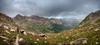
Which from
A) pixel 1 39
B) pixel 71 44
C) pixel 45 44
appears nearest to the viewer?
pixel 1 39

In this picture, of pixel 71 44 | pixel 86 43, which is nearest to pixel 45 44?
pixel 71 44

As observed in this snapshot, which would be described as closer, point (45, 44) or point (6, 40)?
point (6, 40)

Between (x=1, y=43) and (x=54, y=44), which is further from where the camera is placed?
(x=54, y=44)

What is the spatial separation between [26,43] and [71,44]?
3199 centimetres

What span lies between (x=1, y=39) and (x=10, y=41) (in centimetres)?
616

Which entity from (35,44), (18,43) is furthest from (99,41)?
(18,43)

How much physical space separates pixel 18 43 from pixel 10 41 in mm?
7070

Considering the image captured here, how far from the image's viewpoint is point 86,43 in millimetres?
143250

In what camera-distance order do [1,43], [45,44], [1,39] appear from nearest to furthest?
[1,43] → [1,39] → [45,44]

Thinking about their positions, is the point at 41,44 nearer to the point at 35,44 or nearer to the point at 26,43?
the point at 35,44

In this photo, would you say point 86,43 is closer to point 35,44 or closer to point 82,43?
point 82,43

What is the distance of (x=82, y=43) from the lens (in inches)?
5650

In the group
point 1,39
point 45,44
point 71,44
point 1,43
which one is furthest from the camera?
point 45,44

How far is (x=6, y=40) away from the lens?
13875 centimetres
